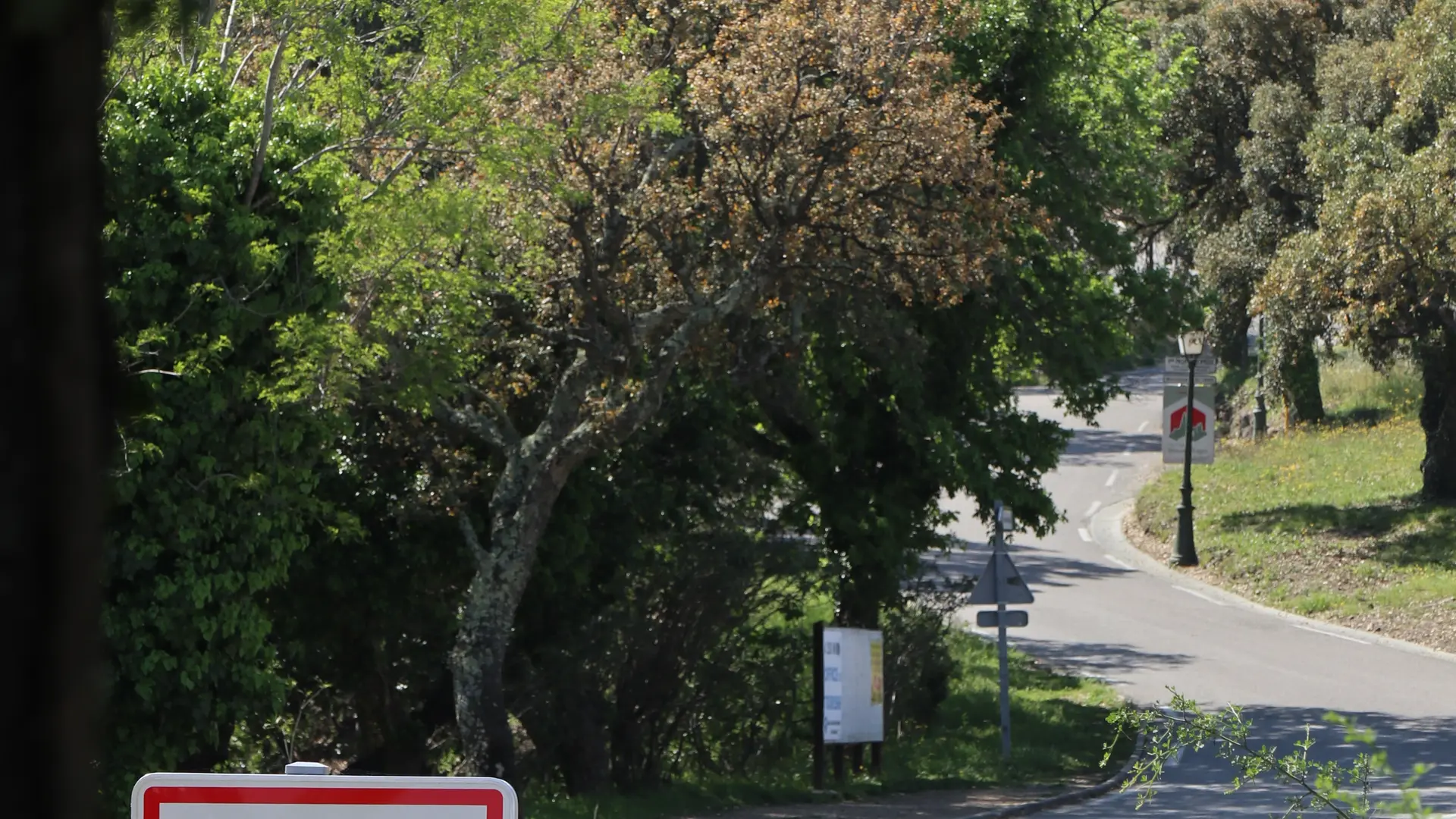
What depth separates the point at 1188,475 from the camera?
1312 inches

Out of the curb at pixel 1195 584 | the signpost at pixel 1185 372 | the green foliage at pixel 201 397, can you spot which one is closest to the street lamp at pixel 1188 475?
the signpost at pixel 1185 372

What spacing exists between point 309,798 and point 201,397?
9462mm

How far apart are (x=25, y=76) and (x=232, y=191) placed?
1127 cm

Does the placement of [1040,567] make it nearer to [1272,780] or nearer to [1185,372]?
[1185,372]

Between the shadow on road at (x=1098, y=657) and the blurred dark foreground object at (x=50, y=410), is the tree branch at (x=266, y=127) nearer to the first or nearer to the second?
the blurred dark foreground object at (x=50, y=410)

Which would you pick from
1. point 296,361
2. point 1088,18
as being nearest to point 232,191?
point 296,361

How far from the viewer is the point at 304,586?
16688 mm

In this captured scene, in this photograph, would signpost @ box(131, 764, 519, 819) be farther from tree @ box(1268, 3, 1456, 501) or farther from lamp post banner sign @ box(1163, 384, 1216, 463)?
lamp post banner sign @ box(1163, 384, 1216, 463)

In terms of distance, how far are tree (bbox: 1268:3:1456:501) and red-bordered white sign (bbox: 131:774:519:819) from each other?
2621 centimetres

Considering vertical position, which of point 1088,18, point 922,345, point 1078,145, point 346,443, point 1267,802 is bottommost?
point 1267,802

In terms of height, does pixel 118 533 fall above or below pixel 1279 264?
below

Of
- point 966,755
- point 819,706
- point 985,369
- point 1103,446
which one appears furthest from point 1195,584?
point 1103,446

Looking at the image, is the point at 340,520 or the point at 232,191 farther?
the point at 340,520

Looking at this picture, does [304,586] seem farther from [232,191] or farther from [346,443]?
[232,191]
